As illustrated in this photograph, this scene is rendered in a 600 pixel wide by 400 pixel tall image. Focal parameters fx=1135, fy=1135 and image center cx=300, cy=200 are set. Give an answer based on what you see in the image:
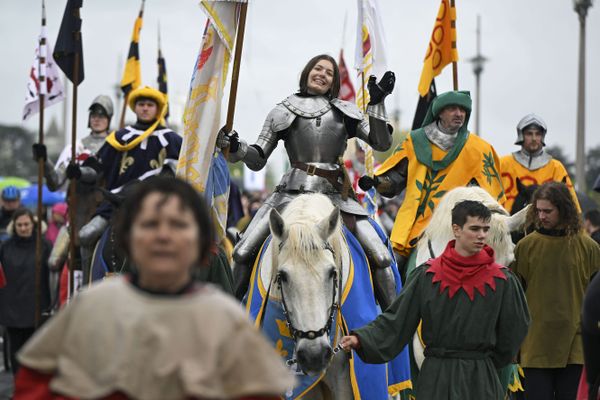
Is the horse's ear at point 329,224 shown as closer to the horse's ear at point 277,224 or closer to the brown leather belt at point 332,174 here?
the horse's ear at point 277,224

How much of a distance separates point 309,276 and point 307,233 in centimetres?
30

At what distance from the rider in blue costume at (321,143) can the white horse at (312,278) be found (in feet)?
2.18

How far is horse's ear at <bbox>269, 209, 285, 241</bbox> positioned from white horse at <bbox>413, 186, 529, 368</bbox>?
1850 millimetres

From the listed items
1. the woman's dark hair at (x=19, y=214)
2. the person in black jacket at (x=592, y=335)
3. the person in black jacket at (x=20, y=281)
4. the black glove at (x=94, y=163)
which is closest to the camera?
the person in black jacket at (x=592, y=335)

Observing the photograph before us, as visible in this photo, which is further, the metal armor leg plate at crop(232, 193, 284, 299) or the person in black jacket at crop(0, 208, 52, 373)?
the person in black jacket at crop(0, 208, 52, 373)

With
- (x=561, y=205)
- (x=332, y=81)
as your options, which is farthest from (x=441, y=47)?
(x=332, y=81)

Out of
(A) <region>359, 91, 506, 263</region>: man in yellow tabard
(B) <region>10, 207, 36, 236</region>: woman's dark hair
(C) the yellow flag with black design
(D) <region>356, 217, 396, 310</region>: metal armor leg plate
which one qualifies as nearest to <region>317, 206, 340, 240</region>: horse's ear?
(D) <region>356, 217, 396, 310</region>: metal armor leg plate

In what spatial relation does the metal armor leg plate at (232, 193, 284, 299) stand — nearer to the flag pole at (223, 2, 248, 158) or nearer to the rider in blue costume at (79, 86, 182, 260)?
the flag pole at (223, 2, 248, 158)

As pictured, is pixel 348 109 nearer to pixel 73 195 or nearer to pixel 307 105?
pixel 307 105

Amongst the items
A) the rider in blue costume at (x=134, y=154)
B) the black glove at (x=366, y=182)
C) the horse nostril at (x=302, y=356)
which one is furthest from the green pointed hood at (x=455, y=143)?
the horse nostril at (x=302, y=356)

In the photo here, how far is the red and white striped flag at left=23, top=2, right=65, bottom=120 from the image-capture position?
41.3 ft

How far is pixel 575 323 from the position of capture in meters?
8.76

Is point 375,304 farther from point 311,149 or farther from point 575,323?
point 575,323

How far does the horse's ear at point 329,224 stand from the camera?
638cm
